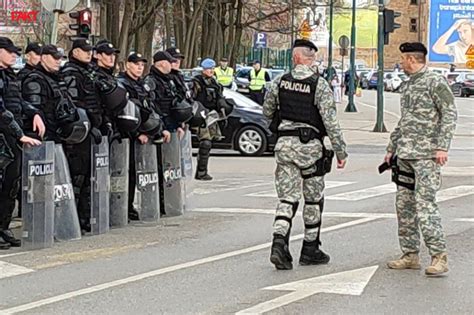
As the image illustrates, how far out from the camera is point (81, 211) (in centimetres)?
1032

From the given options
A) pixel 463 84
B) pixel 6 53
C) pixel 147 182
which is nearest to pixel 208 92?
pixel 147 182

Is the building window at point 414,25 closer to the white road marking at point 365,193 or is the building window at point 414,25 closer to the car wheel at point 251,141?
the car wheel at point 251,141

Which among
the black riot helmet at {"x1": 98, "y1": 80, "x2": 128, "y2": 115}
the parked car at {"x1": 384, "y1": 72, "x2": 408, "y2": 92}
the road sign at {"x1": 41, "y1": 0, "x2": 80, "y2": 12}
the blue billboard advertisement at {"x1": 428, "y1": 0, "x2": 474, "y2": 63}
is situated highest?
the blue billboard advertisement at {"x1": 428, "y1": 0, "x2": 474, "y2": 63}

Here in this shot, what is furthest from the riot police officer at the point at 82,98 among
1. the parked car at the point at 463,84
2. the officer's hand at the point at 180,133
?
the parked car at the point at 463,84

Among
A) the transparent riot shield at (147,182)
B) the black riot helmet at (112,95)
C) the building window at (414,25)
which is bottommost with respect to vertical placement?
the transparent riot shield at (147,182)

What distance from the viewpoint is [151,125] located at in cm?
1084

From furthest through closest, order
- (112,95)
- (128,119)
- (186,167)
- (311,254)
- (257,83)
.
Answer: (257,83) < (186,167) < (128,119) < (112,95) < (311,254)

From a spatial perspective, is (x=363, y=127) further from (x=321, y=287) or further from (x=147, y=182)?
(x=321, y=287)

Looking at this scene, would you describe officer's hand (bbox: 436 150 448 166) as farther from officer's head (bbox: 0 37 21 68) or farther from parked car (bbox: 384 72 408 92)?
parked car (bbox: 384 72 408 92)

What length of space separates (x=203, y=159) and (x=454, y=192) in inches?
156

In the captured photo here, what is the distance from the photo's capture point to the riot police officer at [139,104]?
10820mm

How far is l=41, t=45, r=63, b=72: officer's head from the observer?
31.4 feet

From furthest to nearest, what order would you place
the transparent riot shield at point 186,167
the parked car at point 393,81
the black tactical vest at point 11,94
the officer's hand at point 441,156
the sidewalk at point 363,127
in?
the parked car at point 393,81 < the sidewalk at point 363,127 < the transparent riot shield at point 186,167 < the black tactical vest at point 11,94 < the officer's hand at point 441,156

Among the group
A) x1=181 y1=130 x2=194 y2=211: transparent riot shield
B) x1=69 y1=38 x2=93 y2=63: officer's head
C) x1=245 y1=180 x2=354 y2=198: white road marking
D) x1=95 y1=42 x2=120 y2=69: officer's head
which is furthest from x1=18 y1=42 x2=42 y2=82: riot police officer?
x1=245 y1=180 x2=354 y2=198: white road marking
